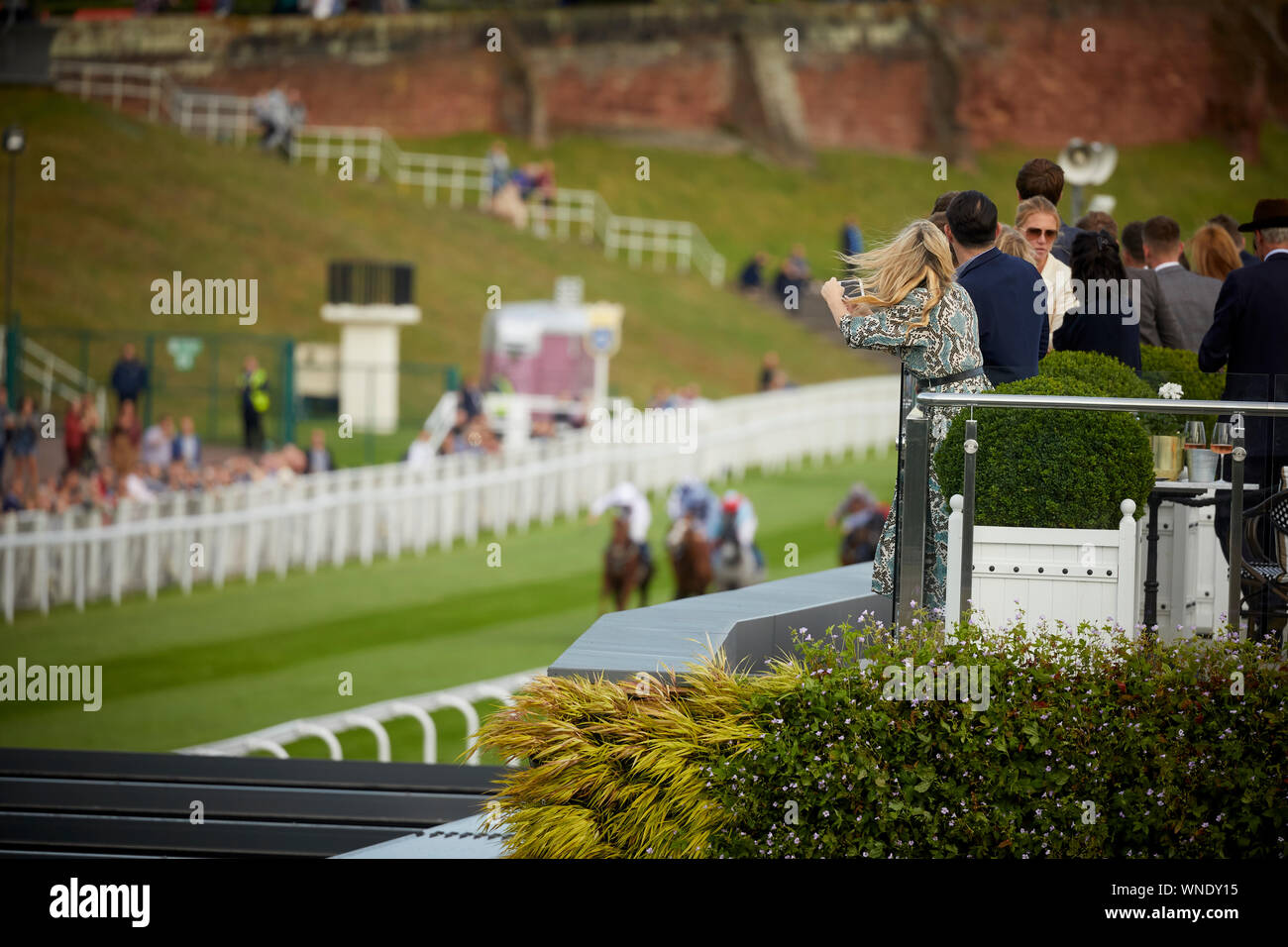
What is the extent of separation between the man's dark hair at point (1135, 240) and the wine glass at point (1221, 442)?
119 inches

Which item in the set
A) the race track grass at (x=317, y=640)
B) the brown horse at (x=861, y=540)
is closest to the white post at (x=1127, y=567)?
the race track grass at (x=317, y=640)

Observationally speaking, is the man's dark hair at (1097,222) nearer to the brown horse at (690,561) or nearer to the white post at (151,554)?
the brown horse at (690,561)

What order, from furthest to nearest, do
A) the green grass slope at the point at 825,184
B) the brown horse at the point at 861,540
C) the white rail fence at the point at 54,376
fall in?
1. the green grass slope at the point at 825,184
2. the white rail fence at the point at 54,376
3. the brown horse at the point at 861,540

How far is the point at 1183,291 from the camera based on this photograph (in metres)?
8.05

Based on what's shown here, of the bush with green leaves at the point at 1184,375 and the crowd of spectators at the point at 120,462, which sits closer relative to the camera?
→ the bush with green leaves at the point at 1184,375

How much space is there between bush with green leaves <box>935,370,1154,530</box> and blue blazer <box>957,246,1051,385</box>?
76cm

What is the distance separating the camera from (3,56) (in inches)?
1602

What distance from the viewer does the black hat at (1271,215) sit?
6.63 meters

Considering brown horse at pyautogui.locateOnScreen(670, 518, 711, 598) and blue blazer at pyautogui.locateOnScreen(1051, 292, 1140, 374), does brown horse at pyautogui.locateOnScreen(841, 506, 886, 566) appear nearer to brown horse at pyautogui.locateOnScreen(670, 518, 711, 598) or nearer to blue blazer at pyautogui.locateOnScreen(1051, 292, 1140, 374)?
brown horse at pyautogui.locateOnScreen(670, 518, 711, 598)

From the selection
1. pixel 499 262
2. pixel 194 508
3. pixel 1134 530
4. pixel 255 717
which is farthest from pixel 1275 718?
pixel 499 262

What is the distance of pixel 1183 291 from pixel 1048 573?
2911mm

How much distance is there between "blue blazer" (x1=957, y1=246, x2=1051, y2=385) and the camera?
6.30 metres

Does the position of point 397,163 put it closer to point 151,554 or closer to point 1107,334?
point 151,554
